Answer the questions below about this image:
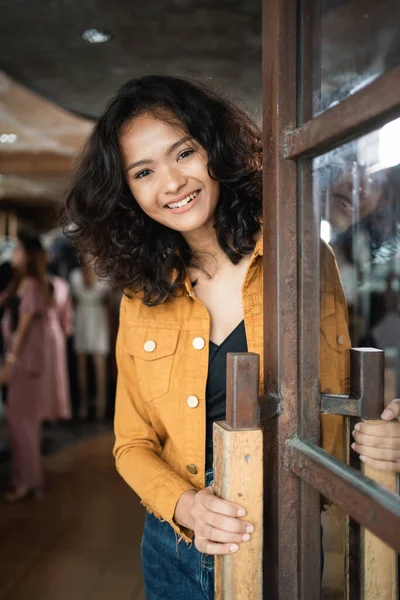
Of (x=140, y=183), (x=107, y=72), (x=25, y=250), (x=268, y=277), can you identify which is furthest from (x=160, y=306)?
(x=25, y=250)

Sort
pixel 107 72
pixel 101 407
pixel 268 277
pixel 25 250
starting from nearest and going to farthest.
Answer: pixel 268 277 < pixel 107 72 < pixel 25 250 < pixel 101 407

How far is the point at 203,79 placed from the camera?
2.45m

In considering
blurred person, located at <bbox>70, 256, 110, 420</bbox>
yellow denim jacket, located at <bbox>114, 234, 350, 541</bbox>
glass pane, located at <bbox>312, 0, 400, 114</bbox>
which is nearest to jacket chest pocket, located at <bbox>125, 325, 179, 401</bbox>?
yellow denim jacket, located at <bbox>114, 234, 350, 541</bbox>

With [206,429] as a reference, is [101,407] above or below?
below

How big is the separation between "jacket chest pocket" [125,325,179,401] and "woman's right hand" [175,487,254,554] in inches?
16.8

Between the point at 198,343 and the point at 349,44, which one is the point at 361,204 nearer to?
the point at 349,44

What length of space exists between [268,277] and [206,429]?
506 millimetres

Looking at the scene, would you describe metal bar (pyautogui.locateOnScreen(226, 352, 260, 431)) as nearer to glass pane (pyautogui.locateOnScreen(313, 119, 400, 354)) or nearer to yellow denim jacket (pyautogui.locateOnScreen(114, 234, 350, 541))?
glass pane (pyautogui.locateOnScreen(313, 119, 400, 354))

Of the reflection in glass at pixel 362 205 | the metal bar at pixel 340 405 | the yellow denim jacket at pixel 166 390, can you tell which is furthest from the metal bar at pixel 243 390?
the yellow denim jacket at pixel 166 390

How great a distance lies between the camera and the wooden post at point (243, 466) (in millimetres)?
755

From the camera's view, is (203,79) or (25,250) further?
(25,250)

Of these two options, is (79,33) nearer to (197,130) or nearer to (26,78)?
(26,78)

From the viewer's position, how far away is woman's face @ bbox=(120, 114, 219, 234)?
1188 millimetres

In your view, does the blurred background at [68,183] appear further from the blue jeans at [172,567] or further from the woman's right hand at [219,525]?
the blue jeans at [172,567]
